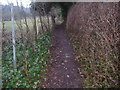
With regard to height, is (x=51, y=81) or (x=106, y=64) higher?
(x=106, y=64)

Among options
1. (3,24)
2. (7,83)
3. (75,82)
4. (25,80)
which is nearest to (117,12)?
(75,82)

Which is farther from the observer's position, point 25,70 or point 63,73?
point 63,73

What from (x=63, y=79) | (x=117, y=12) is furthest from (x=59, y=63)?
(x=117, y=12)

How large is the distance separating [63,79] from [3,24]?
408 cm

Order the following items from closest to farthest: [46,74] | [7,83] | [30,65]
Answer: [7,83], [46,74], [30,65]

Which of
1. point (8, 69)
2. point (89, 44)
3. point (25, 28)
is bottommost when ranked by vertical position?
point (8, 69)

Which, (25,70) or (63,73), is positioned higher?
(25,70)

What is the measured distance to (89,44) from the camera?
401 cm

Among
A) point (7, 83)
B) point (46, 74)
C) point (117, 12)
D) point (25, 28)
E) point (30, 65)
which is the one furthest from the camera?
point (25, 28)

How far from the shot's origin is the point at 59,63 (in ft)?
14.3

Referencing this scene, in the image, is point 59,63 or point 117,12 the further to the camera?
point 59,63

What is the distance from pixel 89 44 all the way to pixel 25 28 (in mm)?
3010

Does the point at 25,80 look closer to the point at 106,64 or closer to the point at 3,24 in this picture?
the point at 106,64

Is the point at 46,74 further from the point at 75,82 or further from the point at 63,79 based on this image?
the point at 75,82
